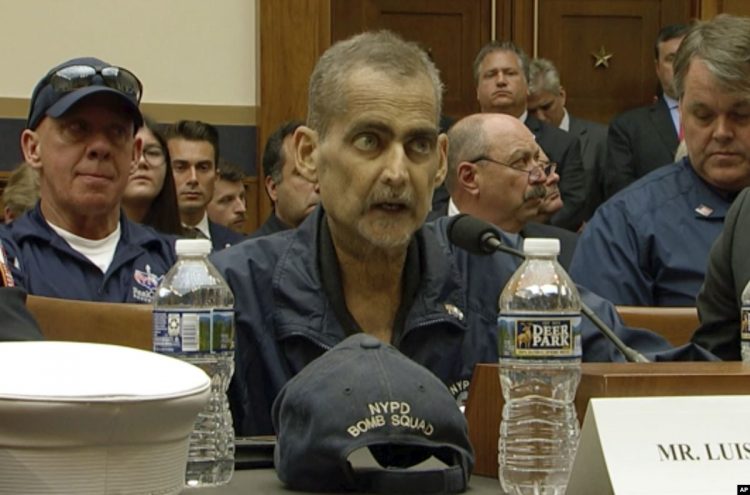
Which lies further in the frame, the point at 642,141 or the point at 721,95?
the point at 642,141

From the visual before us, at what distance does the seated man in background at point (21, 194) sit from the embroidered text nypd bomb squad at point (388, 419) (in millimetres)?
2925

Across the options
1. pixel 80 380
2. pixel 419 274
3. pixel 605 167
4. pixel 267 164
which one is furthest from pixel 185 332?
pixel 605 167

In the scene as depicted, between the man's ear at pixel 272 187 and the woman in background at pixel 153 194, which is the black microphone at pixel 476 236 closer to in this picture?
the woman in background at pixel 153 194

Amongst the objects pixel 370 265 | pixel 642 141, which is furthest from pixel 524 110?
pixel 370 265

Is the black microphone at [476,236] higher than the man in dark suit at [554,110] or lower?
higher

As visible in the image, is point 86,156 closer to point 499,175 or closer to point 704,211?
point 704,211

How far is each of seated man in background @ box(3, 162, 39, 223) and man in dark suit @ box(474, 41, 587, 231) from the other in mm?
2853

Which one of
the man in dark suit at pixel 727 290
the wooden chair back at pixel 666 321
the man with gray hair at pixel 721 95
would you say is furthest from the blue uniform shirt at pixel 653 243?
the man in dark suit at pixel 727 290

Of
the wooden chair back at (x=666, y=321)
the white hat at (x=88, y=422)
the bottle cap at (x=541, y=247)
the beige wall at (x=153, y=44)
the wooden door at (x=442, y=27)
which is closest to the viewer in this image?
the white hat at (x=88, y=422)

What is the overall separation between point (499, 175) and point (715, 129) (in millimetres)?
1440

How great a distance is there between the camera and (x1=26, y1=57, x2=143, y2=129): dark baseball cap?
354 cm

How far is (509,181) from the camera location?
501 cm

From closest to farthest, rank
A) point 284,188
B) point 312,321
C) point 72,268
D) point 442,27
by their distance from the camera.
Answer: point 312,321 → point 72,268 → point 284,188 → point 442,27

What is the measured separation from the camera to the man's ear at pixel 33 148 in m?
3.68
